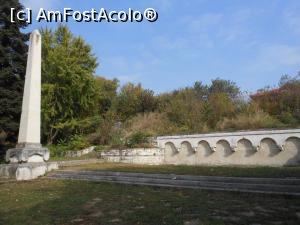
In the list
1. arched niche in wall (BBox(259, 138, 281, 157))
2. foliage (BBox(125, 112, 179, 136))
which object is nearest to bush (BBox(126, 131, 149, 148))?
foliage (BBox(125, 112, 179, 136))

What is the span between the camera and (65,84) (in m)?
30.5

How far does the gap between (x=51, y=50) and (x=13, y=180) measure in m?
18.7

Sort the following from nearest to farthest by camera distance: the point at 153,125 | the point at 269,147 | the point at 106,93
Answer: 1. the point at 269,147
2. the point at 153,125
3. the point at 106,93

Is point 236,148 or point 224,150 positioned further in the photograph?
point 224,150

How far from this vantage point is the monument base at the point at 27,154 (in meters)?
14.3

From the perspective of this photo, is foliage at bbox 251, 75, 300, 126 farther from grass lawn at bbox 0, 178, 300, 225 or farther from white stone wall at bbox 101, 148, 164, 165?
grass lawn at bbox 0, 178, 300, 225

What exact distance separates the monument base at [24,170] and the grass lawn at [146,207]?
3814 millimetres

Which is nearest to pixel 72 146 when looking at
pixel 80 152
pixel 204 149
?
pixel 80 152

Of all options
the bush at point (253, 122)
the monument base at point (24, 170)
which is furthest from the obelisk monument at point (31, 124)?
the bush at point (253, 122)

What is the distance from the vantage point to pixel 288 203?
6.93 metres

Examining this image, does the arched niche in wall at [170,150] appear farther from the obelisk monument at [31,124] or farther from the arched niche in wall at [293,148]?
the obelisk monument at [31,124]

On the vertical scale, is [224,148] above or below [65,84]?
below

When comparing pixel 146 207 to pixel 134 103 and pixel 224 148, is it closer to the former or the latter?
pixel 224 148

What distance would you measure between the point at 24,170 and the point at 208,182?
7789mm
